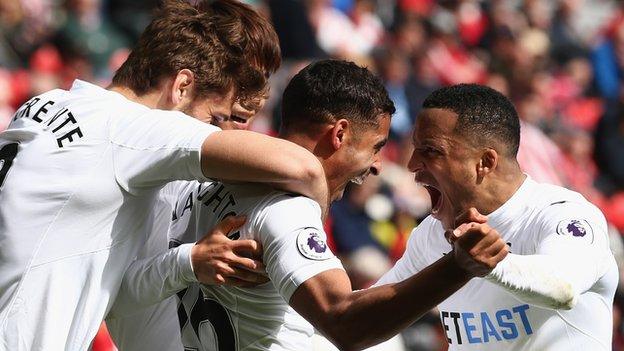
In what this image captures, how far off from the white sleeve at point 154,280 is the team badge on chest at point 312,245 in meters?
0.44

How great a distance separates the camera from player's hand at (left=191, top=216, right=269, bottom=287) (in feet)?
11.2

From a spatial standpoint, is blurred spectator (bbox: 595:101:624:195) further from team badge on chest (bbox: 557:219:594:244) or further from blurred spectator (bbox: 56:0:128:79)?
team badge on chest (bbox: 557:219:594:244)

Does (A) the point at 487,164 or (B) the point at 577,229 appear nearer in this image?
(B) the point at 577,229

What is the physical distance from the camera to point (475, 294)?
4.25 meters

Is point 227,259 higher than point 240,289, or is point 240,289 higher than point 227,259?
point 227,259

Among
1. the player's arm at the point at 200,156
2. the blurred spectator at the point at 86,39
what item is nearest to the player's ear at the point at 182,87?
the player's arm at the point at 200,156

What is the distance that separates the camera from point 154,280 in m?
3.67

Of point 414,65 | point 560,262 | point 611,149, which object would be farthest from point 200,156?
point 611,149

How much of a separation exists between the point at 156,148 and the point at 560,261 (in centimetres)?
137

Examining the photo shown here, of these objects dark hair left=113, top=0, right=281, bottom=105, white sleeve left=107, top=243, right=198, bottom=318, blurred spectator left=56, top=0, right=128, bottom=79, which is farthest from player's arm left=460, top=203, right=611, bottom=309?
blurred spectator left=56, top=0, right=128, bottom=79

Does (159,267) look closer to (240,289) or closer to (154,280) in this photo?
(154,280)

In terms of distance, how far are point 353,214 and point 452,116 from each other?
466 centimetres

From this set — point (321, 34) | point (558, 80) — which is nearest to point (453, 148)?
point (321, 34)

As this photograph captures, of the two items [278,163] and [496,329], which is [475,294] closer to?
[496,329]
